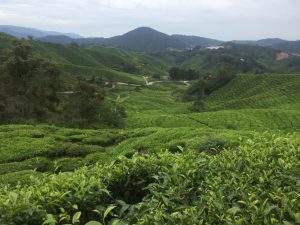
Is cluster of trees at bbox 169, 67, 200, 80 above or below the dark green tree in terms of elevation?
below

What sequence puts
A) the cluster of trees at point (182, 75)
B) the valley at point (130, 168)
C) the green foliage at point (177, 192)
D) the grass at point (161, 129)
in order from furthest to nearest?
the cluster of trees at point (182, 75) → the grass at point (161, 129) → the valley at point (130, 168) → the green foliage at point (177, 192)

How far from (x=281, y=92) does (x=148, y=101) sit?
3474 cm

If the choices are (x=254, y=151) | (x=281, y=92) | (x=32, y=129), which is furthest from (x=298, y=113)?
(x=254, y=151)

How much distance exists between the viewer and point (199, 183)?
633cm

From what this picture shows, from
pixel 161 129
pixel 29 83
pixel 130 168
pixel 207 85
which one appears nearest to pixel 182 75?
pixel 207 85

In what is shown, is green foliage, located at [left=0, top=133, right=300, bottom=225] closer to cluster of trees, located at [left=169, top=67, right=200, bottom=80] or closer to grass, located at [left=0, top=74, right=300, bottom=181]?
grass, located at [left=0, top=74, right=300, bottom=181]

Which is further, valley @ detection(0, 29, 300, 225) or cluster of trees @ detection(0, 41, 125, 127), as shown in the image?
cluster of trees @ detection(0, 41, 125, 127)

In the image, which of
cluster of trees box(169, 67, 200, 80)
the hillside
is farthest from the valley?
cluster of trees box(169, 67, 200, 80)

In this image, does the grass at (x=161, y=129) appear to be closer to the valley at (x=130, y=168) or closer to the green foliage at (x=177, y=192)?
the valley at (x=130, y=168)

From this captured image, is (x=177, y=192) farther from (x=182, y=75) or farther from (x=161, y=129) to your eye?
(x=182, y=75)

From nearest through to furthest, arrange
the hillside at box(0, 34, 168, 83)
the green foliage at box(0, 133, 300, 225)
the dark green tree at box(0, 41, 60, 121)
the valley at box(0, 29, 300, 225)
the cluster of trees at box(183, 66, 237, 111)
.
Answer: the green foliage at box(0, 133, 300, 225) < the valley at box(0, 29, 300, 225) < the dark green tree at box(0, 41, 60, 121) < the cluster of trees at box(183, 66, 237, 111) < the hillside at box(0, 34, 168, 83)

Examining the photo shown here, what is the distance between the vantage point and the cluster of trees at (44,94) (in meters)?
42.9

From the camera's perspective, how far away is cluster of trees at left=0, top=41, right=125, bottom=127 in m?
42.9

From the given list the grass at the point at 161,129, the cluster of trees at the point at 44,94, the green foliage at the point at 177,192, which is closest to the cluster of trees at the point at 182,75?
the grass at the point at 161,129
